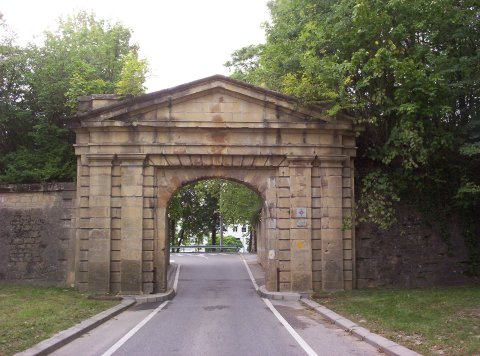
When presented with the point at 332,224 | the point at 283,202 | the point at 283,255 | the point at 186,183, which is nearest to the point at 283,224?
the point at 283,202

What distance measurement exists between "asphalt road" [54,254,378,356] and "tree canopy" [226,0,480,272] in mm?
5650

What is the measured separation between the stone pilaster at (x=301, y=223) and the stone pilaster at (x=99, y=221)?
5.74m

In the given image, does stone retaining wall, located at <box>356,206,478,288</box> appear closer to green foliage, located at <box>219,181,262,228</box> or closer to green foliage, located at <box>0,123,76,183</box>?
green foliage, located at <box>0,123,76,183</box>

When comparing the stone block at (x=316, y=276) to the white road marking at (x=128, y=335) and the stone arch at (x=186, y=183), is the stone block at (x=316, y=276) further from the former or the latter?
the white road marking at (x=128, y=335)

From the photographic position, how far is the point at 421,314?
10641mm

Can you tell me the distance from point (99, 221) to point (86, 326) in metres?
6.00

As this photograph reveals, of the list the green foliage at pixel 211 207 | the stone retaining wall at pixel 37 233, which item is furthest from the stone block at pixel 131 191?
the green foliage at pixel 211 207

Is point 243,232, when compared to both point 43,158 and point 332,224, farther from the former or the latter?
point 332,224

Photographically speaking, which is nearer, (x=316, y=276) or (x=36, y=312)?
(x=36, y=312)

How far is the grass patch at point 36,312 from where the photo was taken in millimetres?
8447

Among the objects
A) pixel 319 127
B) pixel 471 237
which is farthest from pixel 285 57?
pixel 471 237

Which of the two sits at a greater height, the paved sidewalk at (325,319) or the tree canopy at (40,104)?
the tree canopy at (40,104)

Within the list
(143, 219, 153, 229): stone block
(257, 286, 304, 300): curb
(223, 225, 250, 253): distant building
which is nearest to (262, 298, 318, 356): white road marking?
(257, 286, 304, 300): curb

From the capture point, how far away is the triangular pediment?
1575cm
